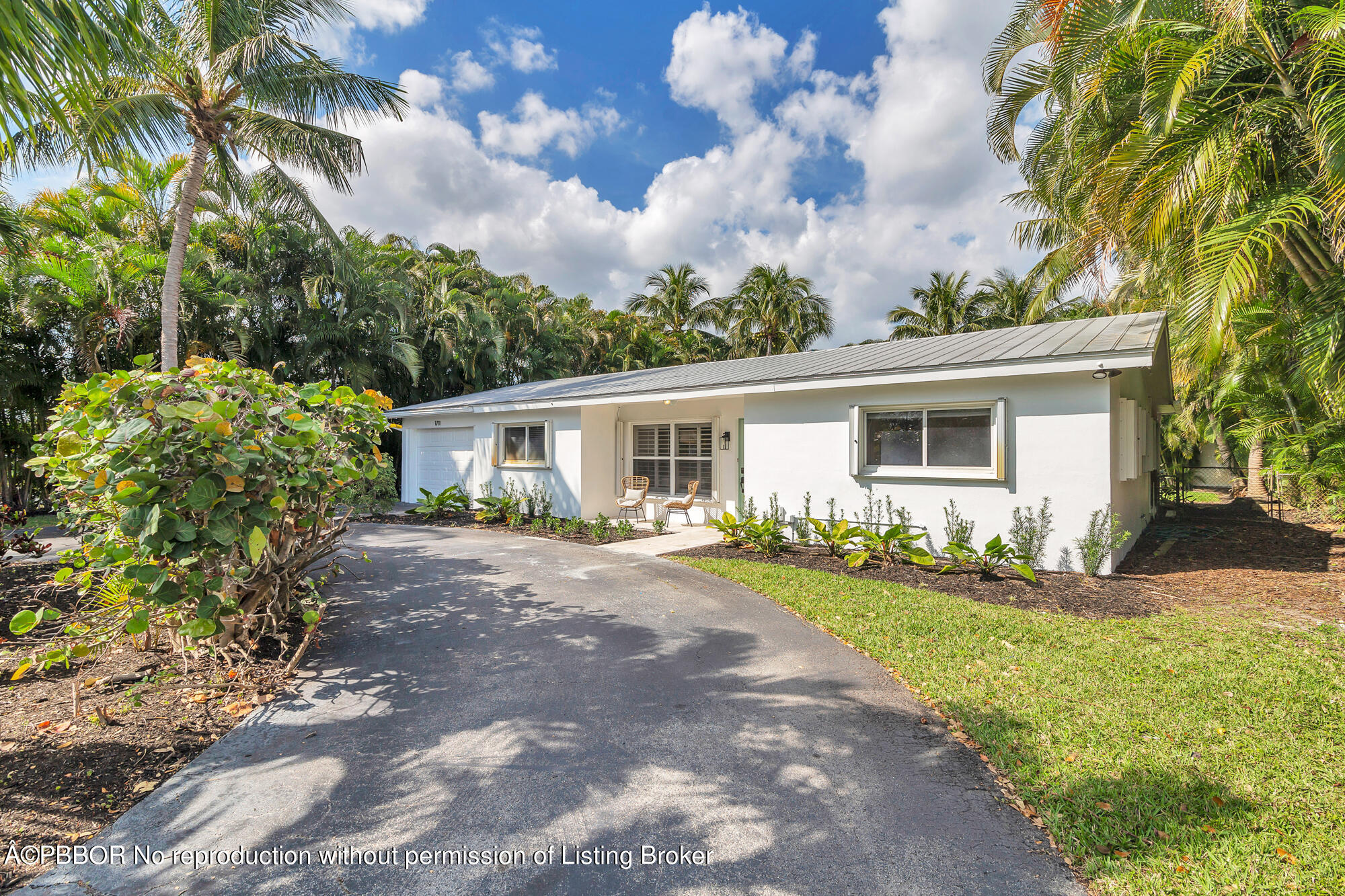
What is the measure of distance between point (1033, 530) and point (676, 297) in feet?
81.5

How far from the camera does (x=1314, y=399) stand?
10.3m

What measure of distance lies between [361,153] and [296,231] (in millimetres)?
7154

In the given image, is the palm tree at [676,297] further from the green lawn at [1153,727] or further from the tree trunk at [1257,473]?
the green lawn at [1153,727]

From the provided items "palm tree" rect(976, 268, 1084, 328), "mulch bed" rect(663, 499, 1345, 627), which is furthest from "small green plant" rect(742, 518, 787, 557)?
"palm tree" rect(976, 268, 1084, 328)

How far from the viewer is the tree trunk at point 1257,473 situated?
15.5 metres

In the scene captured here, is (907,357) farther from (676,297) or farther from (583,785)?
(676,297)

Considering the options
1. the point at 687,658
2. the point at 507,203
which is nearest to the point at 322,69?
the point at 507,203

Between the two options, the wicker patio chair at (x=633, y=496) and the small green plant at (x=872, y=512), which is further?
the wicker patio chair at (x=633, y=496)

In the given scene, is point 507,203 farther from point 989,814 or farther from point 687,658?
point 989,814

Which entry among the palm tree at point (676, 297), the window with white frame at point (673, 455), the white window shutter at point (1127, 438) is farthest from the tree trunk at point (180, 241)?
the palm tree at point (676, 297)

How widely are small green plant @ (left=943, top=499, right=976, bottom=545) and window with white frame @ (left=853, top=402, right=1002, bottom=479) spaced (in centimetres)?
54

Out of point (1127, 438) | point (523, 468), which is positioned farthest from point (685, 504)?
point (1127, 438)

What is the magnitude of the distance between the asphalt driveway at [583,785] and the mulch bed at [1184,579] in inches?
120

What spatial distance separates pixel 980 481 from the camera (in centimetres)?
795
